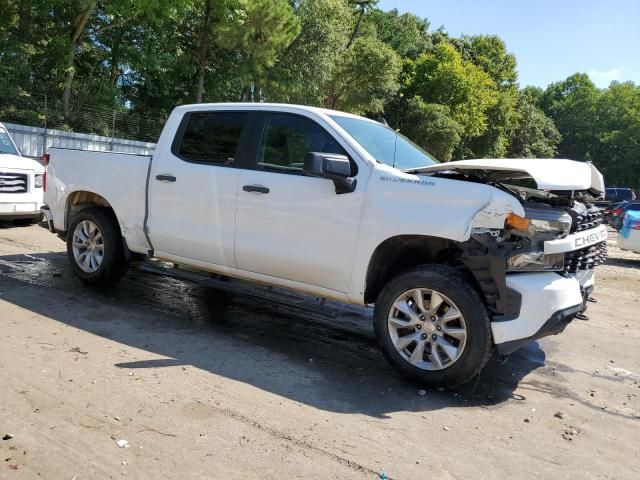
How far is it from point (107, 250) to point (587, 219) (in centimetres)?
482

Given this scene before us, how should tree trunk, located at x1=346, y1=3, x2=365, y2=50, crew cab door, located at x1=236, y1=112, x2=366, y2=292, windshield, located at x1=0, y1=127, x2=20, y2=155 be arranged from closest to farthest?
1. crew cab door, located at x1=236, y1=112, x2=366, y2=292
2. windshield, located at x1=0, y1=127, x2=20, y2=155
3. tree trunk, located at x1=346, y1=3, x2=365, y2=50

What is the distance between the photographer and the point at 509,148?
2559 inches

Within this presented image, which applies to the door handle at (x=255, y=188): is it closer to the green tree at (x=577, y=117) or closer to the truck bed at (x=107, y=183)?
the truck bed at (x=107, y=183)

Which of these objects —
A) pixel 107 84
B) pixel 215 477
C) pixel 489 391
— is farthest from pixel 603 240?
pixel 107 84

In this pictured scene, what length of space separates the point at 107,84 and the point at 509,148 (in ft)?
167

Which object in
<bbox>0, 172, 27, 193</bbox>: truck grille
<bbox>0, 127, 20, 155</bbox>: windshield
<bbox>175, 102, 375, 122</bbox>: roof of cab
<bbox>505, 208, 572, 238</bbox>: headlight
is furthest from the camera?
<bbox>0, 127, 20, 155</bbox>: windshield

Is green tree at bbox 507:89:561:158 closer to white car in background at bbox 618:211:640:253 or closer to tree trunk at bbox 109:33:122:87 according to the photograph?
tree trunk at bbox 109:33:122:87

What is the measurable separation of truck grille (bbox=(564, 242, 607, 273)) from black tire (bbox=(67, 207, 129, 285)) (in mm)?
4552

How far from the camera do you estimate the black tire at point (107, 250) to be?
6191 millimetres

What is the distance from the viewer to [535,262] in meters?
4.12

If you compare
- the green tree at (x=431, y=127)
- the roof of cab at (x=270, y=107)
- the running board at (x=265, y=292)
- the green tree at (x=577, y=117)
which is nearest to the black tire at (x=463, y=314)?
the running board at (x=265, y=292)

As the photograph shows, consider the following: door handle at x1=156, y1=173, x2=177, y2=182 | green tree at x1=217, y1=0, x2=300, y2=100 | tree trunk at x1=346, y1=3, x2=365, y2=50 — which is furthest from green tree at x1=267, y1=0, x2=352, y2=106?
door handle at x1=156, y1=173, x2=177, y2=182

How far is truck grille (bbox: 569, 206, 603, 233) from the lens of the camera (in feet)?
14.5

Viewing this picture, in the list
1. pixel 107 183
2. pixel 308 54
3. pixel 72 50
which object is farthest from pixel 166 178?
pixel 308 54
